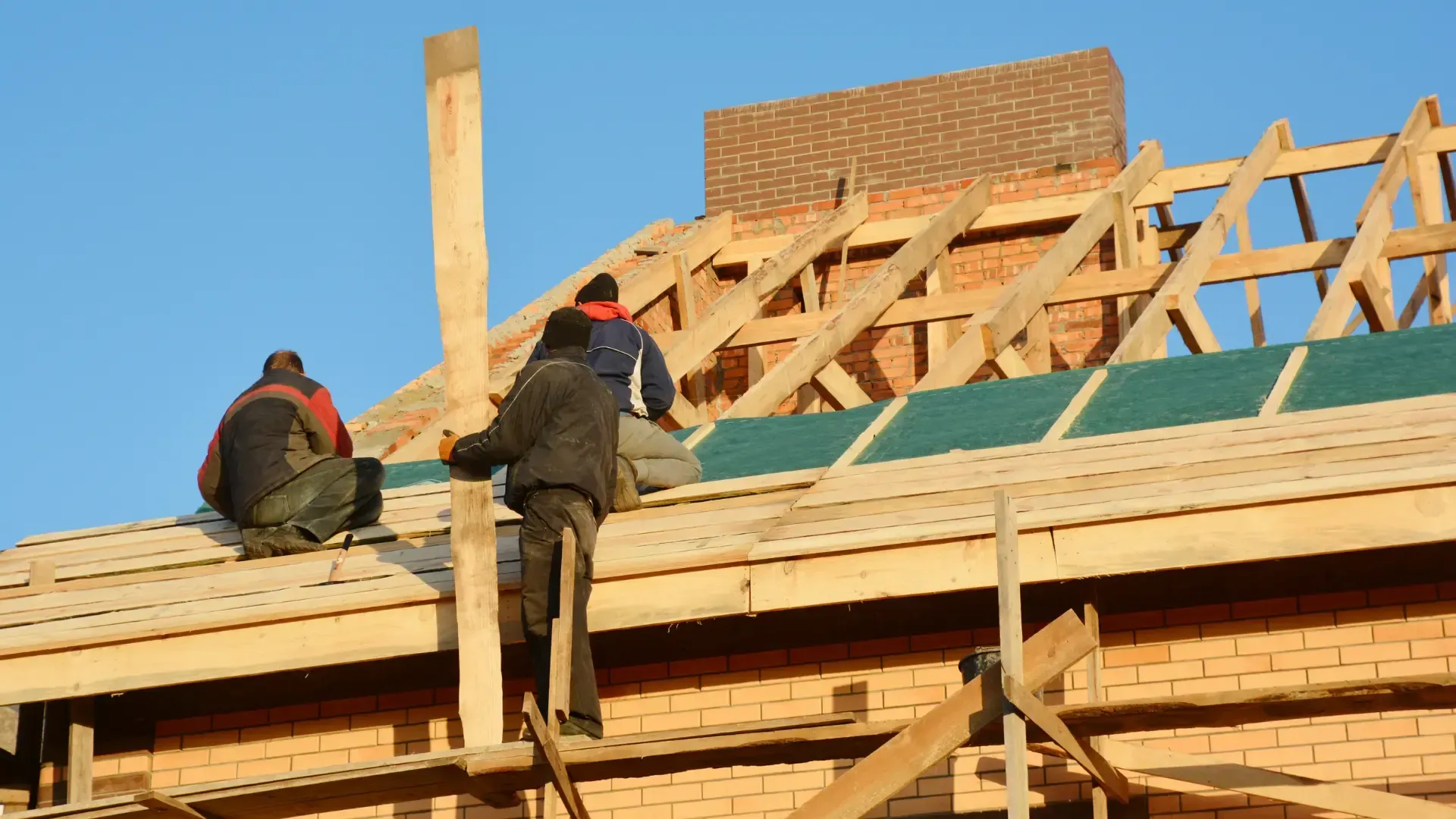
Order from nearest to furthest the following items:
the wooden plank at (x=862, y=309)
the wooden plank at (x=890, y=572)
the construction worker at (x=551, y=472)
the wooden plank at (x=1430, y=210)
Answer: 1. the wooden plank at (x=890, y=572)
2. the construction worker at (x=551, y=472)
3. the wooden plank at (x=862, y=309)
4. the wooden plank at (x=1430, y=210)

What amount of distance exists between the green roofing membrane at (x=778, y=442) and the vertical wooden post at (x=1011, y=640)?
90.7 inches

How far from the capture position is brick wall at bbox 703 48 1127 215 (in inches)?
626

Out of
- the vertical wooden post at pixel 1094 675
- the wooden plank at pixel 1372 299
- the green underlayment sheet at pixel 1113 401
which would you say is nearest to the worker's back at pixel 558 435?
the green underlayment sheet at pixel 1113 401

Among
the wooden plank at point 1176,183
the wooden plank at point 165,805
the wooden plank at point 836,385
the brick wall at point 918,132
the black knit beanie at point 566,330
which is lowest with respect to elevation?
the wooden plank at point 165,805

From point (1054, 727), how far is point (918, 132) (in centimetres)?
1092

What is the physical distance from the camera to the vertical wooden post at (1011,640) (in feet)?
19.7

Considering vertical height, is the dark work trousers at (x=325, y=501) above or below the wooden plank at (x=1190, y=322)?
below

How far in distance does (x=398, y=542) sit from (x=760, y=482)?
160 cm

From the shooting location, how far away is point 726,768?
7555mm

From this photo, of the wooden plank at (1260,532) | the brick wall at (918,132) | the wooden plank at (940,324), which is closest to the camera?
the wooden plank at (1260,532)

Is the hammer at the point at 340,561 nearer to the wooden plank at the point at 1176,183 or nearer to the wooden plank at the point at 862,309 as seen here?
the wooden plank at the point at 862,309

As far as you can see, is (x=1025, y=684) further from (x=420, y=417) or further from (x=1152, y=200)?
(x=1152, y=200)

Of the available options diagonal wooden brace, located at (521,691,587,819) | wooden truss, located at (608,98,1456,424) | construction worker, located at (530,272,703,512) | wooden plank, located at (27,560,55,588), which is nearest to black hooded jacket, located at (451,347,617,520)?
construction worker, located at (530,272,703,512)

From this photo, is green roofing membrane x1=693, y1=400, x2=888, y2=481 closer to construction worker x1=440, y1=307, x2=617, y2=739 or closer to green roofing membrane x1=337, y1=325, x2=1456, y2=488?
green roofing membrane x1=337, y1=325, x2=1456, y2=488
